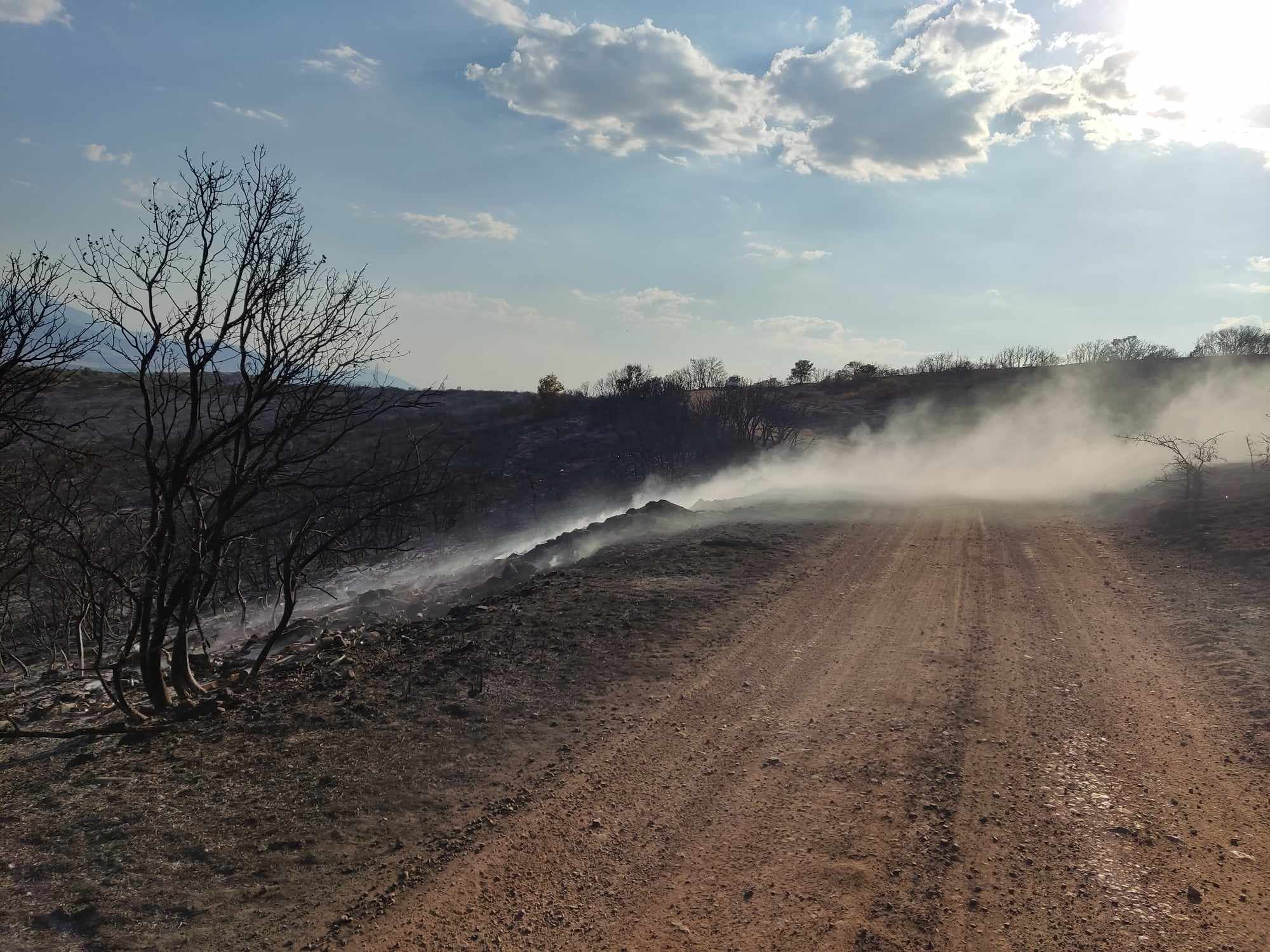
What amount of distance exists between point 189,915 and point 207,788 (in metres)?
1.60

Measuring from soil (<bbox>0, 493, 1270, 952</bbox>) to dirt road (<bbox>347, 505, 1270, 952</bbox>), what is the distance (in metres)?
0.02

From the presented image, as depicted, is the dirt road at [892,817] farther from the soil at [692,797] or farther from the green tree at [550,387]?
the green tree at [550,387]

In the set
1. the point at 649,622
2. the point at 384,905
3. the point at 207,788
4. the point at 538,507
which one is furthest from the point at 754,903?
the point at 538,507

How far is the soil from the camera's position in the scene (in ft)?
13.5

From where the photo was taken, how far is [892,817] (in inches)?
200

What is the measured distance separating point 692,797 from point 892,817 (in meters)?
1.37

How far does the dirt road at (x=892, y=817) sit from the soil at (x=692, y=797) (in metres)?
0.02

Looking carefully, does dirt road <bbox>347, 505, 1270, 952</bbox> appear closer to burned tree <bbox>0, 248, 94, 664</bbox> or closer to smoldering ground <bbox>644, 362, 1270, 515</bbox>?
burned tree <bbox>0, 248, 94, 664</bbox>

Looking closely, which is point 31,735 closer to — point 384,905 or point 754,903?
point 384,905

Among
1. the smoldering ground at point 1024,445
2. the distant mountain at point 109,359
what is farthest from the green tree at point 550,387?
the distant mountain at point 109,359

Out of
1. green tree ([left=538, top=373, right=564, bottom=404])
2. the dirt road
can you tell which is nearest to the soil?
the dirt road

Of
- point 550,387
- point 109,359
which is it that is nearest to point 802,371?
point 550,387

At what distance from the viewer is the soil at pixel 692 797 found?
162 inches

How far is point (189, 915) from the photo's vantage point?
417cm
